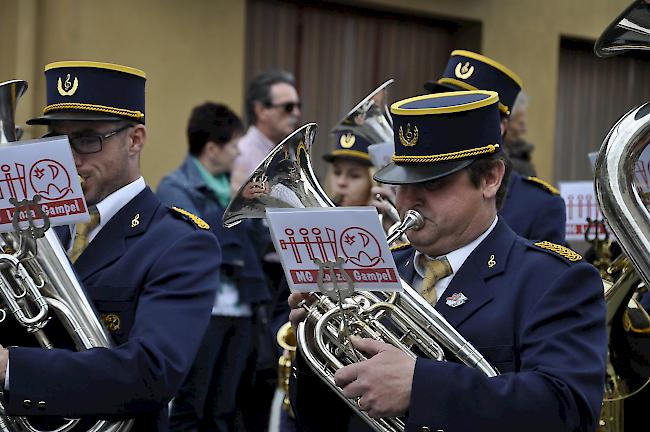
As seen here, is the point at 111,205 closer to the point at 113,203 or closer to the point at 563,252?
the point at 113,203

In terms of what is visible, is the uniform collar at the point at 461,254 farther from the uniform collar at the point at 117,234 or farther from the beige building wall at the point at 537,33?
the beige building wall at the point at 537,33

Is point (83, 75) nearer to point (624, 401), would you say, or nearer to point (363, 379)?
point (363, 379)

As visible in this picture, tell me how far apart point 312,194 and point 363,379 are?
0.73 metres

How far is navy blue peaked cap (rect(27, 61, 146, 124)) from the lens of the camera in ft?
13.2

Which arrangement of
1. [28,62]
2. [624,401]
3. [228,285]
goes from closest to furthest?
[624,401]
[228,285]
[28,62]

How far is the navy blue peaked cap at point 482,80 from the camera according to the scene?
208 inches

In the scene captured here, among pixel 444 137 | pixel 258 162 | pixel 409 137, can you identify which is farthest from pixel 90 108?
pixel 258 162

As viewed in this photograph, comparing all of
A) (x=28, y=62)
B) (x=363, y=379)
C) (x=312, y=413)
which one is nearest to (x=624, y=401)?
(x=312, y=413)

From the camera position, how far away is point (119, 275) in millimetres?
3879

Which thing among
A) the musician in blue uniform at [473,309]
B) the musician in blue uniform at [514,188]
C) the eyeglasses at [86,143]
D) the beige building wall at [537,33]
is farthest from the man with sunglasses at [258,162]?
the musician in blue uniform at [473,309]

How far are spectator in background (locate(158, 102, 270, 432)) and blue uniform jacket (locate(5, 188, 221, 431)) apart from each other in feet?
8.99

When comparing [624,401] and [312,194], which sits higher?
[312,194]

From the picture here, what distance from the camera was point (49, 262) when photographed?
3707mm

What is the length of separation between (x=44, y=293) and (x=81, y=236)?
1.30 feet
